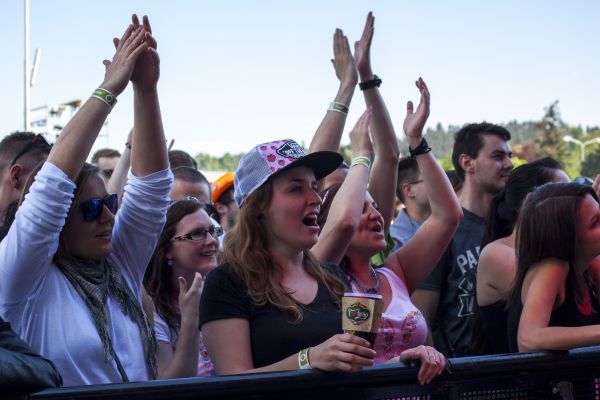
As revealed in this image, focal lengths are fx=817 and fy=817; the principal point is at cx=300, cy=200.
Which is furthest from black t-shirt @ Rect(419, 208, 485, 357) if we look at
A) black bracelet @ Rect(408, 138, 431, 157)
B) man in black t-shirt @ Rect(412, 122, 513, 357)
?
black bracelet @ Rect(408, 138, 431, 157)

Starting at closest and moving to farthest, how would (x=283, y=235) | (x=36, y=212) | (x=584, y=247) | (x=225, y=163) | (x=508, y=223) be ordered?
1. (x=36, y=212)
2. (x=283, y=235)
3. (x=584, y=247)
4. (x=508, y=223)
5. (x=225, y=163)

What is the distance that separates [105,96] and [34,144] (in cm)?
126

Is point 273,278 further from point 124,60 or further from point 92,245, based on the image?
point 124,60

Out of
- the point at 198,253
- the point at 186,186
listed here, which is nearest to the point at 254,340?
the point at 198,253

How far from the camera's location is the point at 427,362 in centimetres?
229

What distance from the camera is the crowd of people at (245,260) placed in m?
2.54

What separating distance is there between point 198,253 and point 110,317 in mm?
1263

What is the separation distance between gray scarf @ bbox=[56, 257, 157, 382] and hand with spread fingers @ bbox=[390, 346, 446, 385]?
3.08ft

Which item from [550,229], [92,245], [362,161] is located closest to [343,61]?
[362,161]

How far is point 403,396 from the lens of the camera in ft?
7.55

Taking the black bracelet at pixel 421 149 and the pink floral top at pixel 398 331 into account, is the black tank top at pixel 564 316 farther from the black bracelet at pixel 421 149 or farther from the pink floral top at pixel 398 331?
the black bracelet at pixel 421 149

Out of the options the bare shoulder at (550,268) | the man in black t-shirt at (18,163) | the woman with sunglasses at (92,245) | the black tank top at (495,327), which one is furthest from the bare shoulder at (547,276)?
the man in black t-shirt at (18,163)

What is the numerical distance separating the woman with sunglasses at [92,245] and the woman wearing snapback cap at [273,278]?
0.96 feet

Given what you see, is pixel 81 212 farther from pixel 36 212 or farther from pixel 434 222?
pixel 434 222
